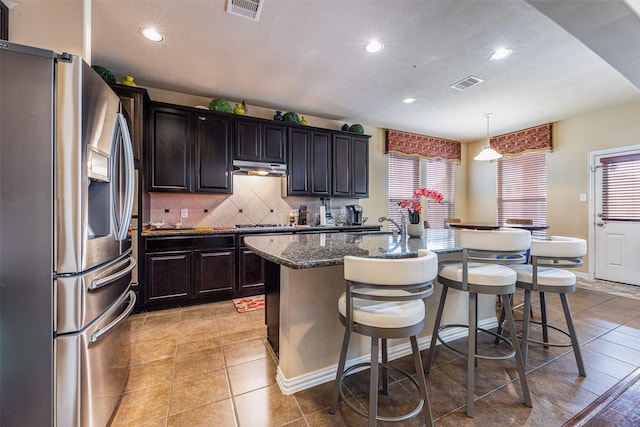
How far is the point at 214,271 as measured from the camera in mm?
3289

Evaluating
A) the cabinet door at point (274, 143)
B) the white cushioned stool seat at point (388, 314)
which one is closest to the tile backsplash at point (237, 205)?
the cabinet door at point (274, 143)

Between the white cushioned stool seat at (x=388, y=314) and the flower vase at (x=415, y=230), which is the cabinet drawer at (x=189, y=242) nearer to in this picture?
the flower vase at (x=415, y=230)

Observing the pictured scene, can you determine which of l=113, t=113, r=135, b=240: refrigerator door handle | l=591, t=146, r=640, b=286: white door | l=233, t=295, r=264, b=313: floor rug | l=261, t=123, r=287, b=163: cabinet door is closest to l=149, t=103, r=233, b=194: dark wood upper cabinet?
l=261, t=123, r=287, b=163: cabinet door

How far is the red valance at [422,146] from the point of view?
17.2 ft

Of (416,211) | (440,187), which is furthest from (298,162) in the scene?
(440,187)

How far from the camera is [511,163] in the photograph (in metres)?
Result: 5.48

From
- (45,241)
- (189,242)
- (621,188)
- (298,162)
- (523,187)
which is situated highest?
(298,162)

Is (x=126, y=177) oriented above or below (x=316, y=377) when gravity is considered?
above

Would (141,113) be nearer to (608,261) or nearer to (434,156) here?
(434,156)

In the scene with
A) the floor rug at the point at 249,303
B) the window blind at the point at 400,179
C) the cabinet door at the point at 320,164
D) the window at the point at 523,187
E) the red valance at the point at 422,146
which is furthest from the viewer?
the window blind at the point at 400,179

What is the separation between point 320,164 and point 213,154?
1.58 meters

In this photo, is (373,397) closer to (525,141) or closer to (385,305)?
(385,305)

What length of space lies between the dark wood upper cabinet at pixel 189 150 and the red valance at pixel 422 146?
3.09m

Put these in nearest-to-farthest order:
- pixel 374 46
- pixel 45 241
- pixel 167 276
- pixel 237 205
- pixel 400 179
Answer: pixel 45 241 < pixel 374 46 < pixel 167 276 < pixel 237 205 < pixel 400 179
